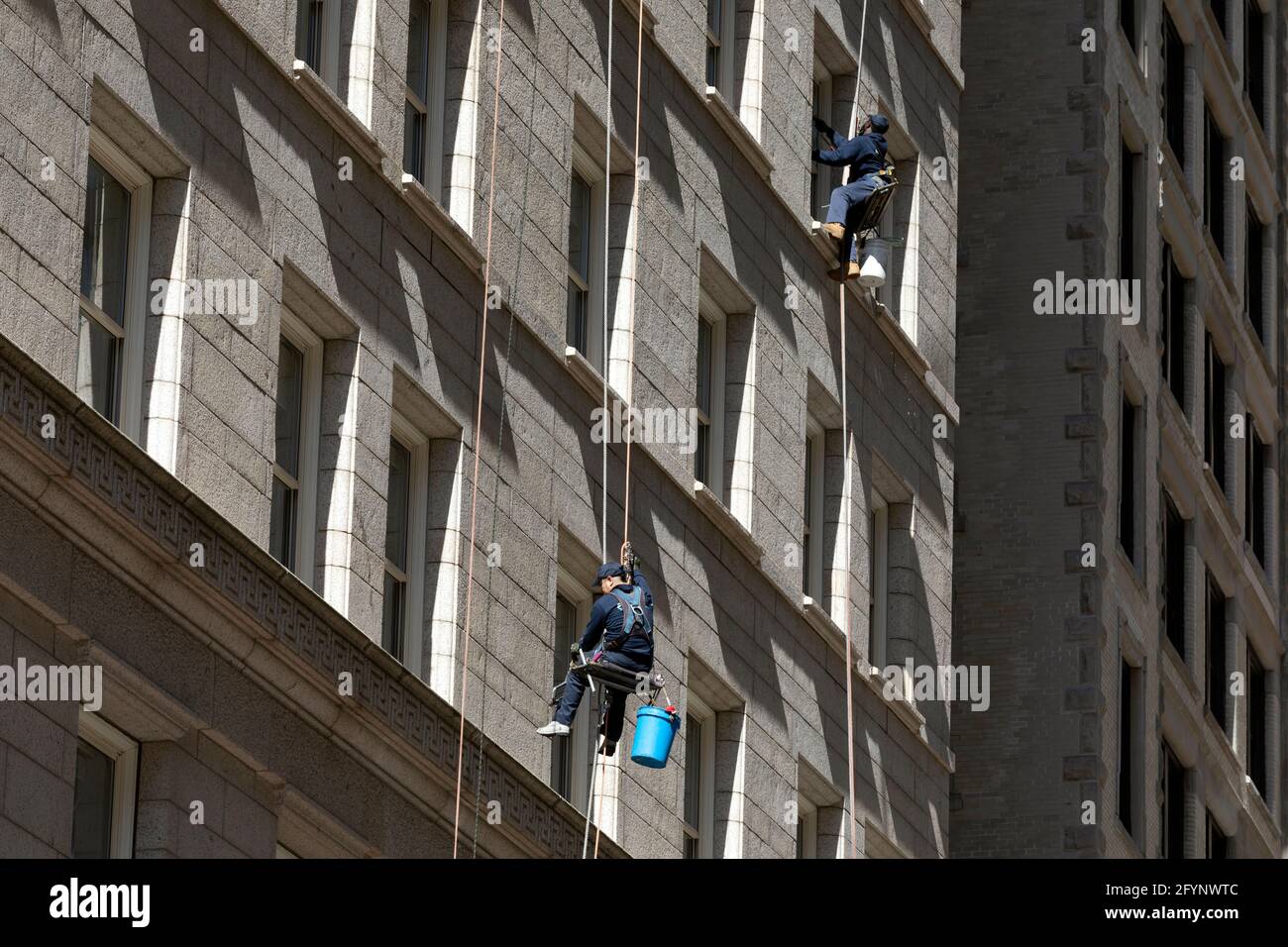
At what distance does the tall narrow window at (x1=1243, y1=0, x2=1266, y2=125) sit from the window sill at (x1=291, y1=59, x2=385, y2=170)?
113 feet

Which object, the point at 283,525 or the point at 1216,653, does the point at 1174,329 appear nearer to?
the point at 1216,653

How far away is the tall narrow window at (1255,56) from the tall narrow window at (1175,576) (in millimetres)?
10563

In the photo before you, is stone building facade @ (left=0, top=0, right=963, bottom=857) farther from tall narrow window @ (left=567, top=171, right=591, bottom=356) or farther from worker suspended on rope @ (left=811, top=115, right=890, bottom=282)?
worker suspended on rope @ (left=811, top=115, right=890, bottom=282)

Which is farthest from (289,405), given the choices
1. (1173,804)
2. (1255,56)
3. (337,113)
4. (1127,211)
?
(1255,56)

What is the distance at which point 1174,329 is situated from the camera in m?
58.8

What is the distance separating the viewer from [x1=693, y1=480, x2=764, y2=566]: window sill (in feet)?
129

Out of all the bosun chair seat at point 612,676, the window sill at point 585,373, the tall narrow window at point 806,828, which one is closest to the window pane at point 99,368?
the bosun chair seat at point 612,676

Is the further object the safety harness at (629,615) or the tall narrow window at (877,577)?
the tall narrow window at (877,577)

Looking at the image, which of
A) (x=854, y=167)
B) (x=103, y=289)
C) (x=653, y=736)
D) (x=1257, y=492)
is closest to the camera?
(x=103, y=289)

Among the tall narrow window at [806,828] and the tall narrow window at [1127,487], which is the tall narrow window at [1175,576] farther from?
the tall narrow window at [806,828]

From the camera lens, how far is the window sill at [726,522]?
129 ft

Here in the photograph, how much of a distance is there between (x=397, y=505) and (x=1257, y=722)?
31131 millimetres

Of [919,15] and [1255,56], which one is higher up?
[1255,56]

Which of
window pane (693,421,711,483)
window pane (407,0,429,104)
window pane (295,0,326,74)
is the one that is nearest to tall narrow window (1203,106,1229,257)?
window pane (693,421,711,483)
